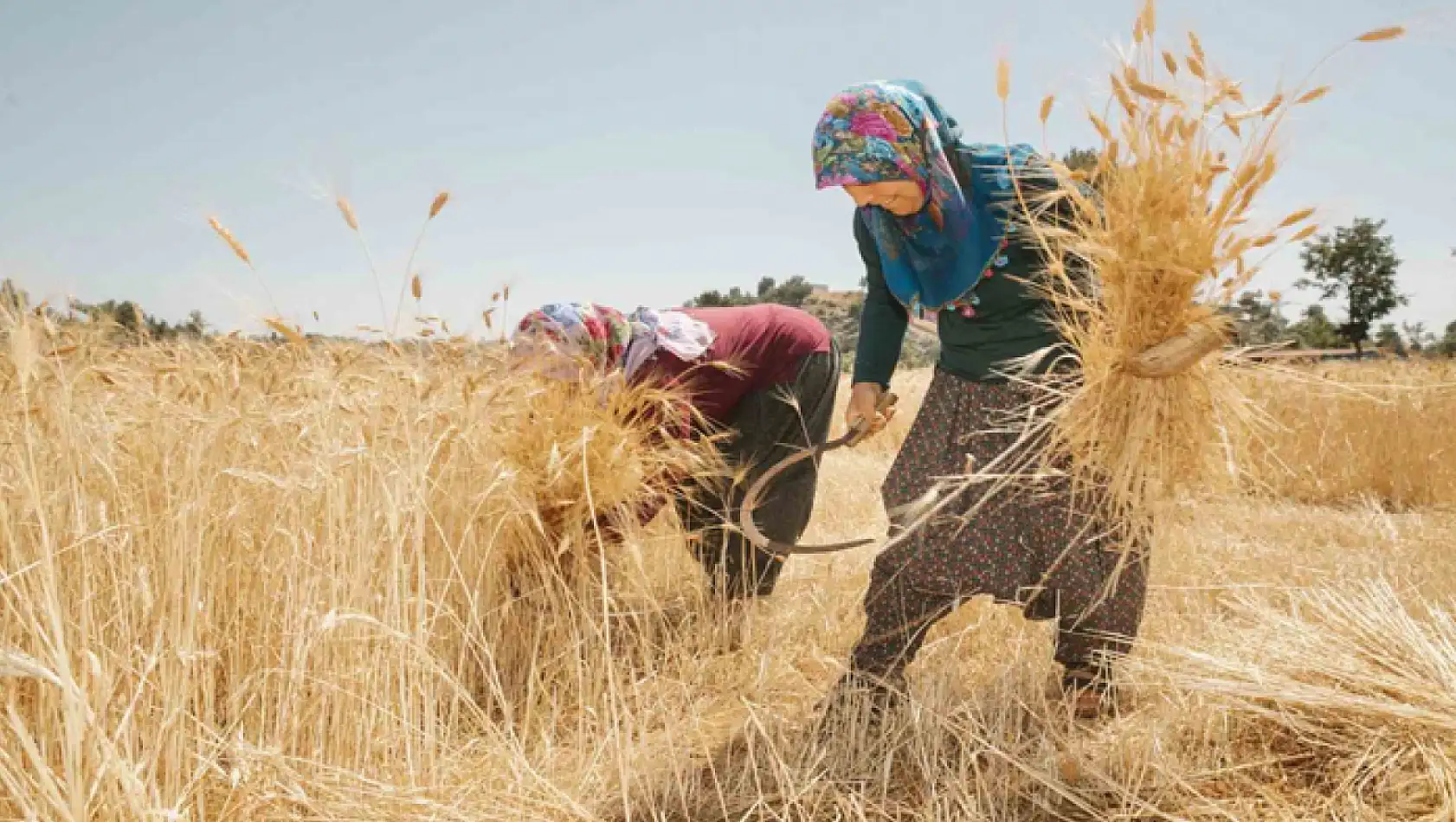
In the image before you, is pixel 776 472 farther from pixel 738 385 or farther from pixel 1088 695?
pixel 1088 695

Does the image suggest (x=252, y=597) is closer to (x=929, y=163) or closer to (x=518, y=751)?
(x=518, y=751)

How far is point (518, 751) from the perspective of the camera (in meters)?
1.65

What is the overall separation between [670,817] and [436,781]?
0.48 meters

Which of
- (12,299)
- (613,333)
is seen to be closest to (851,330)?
(613,333)

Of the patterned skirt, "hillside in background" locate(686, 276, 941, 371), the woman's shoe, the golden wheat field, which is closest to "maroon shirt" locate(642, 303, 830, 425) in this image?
the golden wheat field

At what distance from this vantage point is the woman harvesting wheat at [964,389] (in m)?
1.84

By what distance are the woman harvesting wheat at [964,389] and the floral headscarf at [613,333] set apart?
2.71 feet

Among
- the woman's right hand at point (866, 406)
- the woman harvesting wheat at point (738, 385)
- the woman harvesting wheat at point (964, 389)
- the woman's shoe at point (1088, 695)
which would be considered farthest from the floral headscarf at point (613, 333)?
the woman's shoe at point (1088, 695)

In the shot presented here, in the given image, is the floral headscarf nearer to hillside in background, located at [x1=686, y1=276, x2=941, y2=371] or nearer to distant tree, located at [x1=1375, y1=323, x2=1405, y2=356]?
distant tree, located at [x1=1375, y1=323, x2=1405, y2=356]

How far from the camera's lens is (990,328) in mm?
1953

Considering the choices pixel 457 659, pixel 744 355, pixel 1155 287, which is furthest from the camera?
pixel 744 355

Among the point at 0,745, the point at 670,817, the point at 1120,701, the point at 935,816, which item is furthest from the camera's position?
the point at 1120,701

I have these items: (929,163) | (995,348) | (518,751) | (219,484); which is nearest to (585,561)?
(518,751)

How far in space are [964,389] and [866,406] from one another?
267mm
